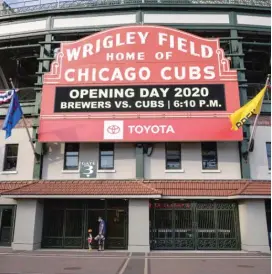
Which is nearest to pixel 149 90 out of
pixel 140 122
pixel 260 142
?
pixel 140 122

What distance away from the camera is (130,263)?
13.5m

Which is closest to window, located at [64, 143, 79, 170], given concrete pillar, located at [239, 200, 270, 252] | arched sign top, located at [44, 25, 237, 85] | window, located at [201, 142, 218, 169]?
arched sign top, located at [44, 25, 237, 85]

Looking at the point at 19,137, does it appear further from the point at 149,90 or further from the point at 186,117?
the point at 186,117

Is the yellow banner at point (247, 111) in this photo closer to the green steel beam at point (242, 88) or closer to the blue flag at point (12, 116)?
the green steel beam at point (242, 88)

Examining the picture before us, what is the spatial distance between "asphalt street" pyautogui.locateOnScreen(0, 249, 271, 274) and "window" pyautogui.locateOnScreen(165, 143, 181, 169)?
475 centimetres

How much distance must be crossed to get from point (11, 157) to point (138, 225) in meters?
8.56

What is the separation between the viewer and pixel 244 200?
17562 mm

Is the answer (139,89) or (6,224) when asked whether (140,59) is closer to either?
(139,89)

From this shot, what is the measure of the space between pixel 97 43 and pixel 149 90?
439 centimetres

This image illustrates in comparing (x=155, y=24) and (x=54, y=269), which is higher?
(x=155, y=24)

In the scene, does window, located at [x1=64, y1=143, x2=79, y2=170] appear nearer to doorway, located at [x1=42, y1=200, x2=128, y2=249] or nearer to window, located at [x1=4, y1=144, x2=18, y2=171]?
doorway, located at [x1=42, y1=200, x2=128, y2=249]

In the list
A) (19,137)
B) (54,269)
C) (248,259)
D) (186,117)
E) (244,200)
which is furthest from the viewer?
(19,137)

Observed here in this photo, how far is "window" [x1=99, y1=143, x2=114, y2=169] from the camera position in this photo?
63.5 feet

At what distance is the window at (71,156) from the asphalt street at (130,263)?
4702mm
